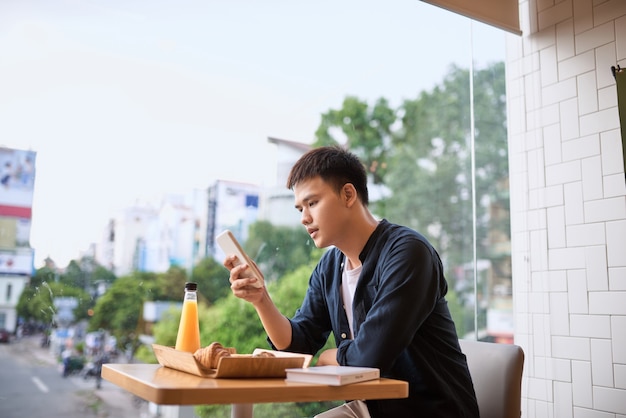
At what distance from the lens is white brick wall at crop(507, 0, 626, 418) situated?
2.48 m

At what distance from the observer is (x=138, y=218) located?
3092 mm

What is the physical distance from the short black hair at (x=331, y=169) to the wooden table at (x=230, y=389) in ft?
2.35

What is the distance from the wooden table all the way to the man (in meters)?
0.24

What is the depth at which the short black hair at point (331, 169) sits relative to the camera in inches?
71.2

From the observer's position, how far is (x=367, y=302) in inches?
68.4

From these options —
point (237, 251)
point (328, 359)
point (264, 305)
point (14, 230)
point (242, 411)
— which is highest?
point (14, 230)

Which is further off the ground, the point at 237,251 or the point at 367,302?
the point at 237,251

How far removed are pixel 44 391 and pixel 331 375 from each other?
79.5 inches

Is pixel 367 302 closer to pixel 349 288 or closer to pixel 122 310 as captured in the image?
pixel 349 288

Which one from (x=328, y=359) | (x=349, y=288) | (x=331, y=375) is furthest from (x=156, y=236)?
(x=331, y=375)

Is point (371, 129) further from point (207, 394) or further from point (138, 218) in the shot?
point (207, 394)

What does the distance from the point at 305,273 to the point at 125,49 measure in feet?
5.80

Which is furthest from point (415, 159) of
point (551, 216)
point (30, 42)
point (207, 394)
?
point (207, 394)

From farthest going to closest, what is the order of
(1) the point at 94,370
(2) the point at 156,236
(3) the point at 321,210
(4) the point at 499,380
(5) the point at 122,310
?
(2) the point at 156,236
(5) the point at 122,310
(1) the point at 94,370
(4) the point at 499,380
(3) the point at 321,210
